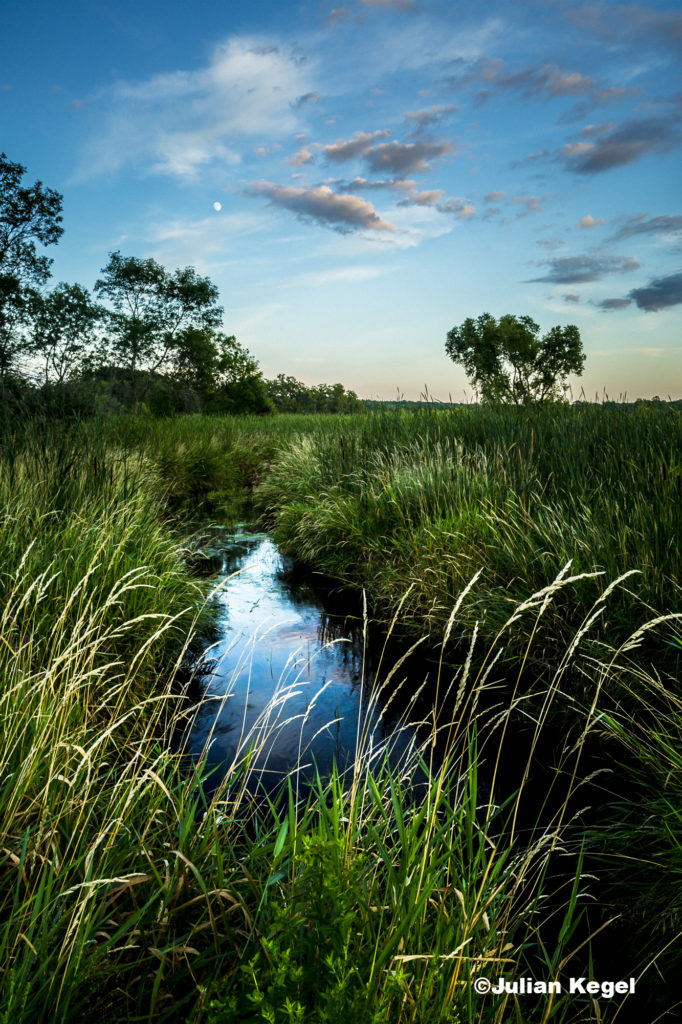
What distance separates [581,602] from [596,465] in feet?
8.45

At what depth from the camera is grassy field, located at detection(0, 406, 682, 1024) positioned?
4.33ft

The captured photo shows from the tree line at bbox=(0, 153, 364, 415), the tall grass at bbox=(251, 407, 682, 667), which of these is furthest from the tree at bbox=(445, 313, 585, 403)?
the tall grass at bbox=(251, 407, 682, 667)

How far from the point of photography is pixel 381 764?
3293 mm

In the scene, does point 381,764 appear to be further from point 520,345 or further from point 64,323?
point 520,345

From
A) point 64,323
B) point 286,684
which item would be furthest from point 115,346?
point 286,684

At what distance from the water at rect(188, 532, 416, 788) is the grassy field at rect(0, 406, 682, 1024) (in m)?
0.29

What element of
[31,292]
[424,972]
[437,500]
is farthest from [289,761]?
[31,292]

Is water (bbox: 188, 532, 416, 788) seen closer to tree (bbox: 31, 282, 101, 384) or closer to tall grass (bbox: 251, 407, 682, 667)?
tall grass (bbox: 251, 407, 682, 667)

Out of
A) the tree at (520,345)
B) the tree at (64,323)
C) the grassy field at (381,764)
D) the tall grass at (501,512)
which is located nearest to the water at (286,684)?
the grassy field at (381,764)

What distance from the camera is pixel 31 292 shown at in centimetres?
2169

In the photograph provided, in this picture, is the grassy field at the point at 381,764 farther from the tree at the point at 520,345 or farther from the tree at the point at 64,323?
the tree at the point at 520,345

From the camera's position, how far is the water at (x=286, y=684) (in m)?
3.37

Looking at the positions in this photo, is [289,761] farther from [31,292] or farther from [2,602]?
[31,292]

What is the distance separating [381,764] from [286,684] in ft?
5.19
